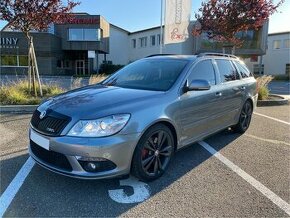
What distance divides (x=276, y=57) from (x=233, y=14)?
1452 inches

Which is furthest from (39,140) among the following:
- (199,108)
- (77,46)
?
(77,46)

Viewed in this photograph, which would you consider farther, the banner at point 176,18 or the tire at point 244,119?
the banner at point 176,18

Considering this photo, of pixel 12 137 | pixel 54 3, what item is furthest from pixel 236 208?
pixel 54 3

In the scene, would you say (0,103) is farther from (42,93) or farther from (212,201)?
(212,201)

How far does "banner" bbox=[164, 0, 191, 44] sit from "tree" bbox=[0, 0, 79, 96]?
15.0 ft

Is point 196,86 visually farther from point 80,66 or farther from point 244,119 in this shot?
point 80,66

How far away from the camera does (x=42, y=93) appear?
10.4 meters

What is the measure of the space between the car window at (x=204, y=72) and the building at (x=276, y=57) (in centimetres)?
4152

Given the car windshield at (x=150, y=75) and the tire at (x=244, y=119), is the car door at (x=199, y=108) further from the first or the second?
the tire at (x=244, y=119)

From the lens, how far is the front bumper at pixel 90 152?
132 inches

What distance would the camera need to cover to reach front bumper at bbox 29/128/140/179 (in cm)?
334

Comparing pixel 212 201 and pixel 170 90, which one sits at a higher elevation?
pixel 170 90

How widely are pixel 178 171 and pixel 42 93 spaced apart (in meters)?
7.37

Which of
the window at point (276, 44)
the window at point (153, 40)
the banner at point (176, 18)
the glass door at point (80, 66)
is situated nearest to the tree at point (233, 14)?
the banner at point (176, 18)
